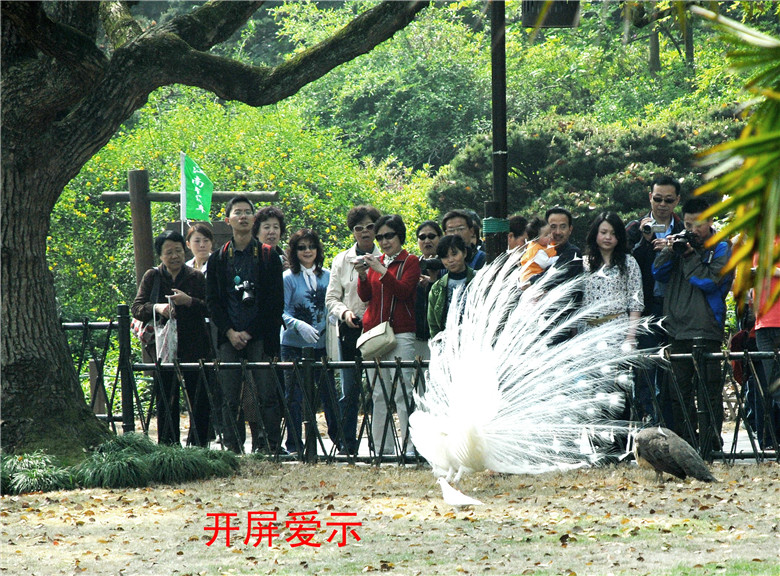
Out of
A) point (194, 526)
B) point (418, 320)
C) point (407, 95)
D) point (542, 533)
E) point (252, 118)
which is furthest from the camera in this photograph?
point (407, 95)

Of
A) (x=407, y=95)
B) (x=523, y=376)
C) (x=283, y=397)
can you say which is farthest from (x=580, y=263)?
(x=407, y=95)

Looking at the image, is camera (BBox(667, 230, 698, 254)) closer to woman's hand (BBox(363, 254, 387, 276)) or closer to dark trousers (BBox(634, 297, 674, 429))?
dark trousers (BBox(634, 297, 674, 429))

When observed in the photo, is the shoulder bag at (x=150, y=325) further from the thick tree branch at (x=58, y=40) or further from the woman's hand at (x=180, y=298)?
the thick tree branch at (x=58, y=40)

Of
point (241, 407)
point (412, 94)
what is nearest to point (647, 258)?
point (241, 407)

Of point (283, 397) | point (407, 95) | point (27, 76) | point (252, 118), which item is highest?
point (407, 95)

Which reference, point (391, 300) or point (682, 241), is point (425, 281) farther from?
point (682, 241)

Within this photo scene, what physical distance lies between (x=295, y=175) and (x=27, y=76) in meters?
11.7

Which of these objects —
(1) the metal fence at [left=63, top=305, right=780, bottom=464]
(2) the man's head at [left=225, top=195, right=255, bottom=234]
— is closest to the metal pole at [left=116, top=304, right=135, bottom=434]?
(1) the metal fence at [left=63, top=305, right=780, bottom=464]

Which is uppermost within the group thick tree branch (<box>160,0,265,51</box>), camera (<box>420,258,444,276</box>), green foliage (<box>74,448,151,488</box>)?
thick tree branch (<box>160,0,265,51</box>)

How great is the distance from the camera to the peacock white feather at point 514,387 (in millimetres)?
6312

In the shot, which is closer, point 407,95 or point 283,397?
point 283,397

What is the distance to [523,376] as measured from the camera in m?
6.62

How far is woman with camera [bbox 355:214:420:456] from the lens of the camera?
8133 mm

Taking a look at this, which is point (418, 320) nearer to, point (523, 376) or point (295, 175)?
point (523, 376)
